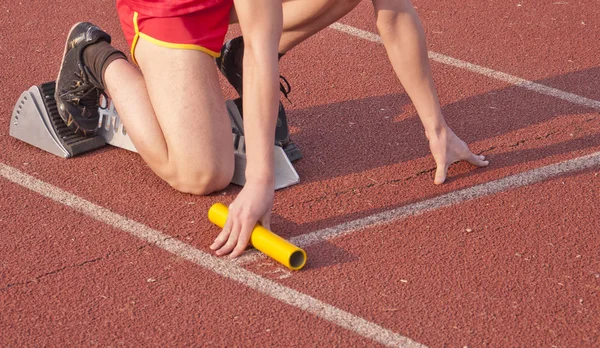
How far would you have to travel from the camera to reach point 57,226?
12.2 feet

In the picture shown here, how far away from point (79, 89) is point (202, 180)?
0.85 meters

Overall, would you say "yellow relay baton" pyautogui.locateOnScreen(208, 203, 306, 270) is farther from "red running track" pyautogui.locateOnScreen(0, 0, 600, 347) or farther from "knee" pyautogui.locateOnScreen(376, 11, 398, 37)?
"knee" pyautogui.locateOnScreen(376, 11, 398, 37)

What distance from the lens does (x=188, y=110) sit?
3.90 m

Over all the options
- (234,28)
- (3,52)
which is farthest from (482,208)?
(3,52)

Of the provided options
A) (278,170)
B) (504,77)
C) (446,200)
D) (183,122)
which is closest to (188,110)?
(183,122)

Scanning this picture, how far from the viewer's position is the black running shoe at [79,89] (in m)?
4.27

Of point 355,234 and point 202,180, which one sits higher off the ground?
point 202,180

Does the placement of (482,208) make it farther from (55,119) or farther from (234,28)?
(234,28)

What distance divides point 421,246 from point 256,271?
0.68 meters

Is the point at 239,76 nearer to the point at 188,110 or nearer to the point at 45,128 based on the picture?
the point at 188,110

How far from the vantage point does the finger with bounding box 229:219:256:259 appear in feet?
11.2

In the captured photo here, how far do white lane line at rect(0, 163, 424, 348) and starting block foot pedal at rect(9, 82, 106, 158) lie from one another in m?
0.23

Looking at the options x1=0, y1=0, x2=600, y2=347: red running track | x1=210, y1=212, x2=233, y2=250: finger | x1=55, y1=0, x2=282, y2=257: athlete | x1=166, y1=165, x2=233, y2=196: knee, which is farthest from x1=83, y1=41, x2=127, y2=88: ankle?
x1=210, y1=212, x2=233, y2=250: finger

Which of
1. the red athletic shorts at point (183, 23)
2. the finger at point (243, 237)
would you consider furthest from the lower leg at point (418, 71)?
the finger at point (243, 237)
